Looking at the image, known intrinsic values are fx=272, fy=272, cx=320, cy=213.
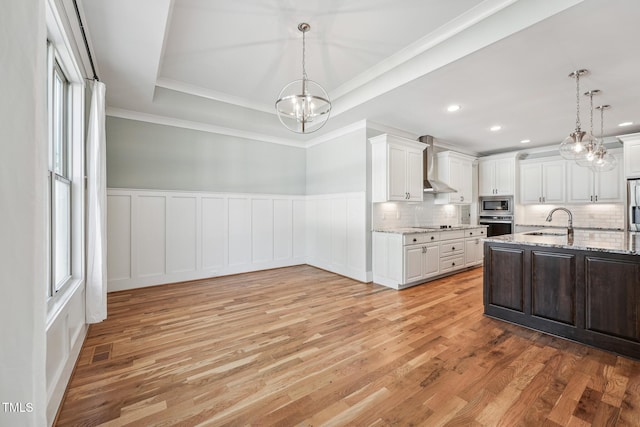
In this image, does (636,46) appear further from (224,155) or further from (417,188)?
(224,155)

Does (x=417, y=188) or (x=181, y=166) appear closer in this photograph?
(x=181, y=166)

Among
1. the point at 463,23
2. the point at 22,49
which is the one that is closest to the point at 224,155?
the point at 463,23

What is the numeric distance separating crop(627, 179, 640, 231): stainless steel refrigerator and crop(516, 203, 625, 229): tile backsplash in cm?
59

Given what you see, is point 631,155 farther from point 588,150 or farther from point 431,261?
point 431,261

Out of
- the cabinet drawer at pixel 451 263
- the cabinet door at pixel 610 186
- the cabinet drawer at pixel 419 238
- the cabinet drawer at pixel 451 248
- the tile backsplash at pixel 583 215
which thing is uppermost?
the cabinet door at pixel 610 186

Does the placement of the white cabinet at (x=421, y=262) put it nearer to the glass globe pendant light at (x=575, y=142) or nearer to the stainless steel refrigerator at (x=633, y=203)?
the glass globe pendant light at (x=575, y=142)

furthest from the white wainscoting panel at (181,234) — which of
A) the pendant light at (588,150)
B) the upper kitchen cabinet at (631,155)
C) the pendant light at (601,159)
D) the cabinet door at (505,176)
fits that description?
the upper kitchen cabinet at (631,155)

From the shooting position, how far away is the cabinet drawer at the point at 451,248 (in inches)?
200

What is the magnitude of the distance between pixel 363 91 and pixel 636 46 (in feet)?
9.03

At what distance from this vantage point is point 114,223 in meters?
4.23

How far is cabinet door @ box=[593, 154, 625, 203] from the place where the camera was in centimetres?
538

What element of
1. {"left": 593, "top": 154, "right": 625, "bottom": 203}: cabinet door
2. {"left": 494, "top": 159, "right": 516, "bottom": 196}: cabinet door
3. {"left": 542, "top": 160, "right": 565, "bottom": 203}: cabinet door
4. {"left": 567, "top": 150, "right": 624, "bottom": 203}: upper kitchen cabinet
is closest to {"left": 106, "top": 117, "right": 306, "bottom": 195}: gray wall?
{"left": 494, "top": 159, "right": 516, "bottom": 196}: cabinet door

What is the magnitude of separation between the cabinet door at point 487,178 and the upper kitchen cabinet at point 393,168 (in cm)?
299

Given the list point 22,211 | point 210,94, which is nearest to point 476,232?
point 210,94
